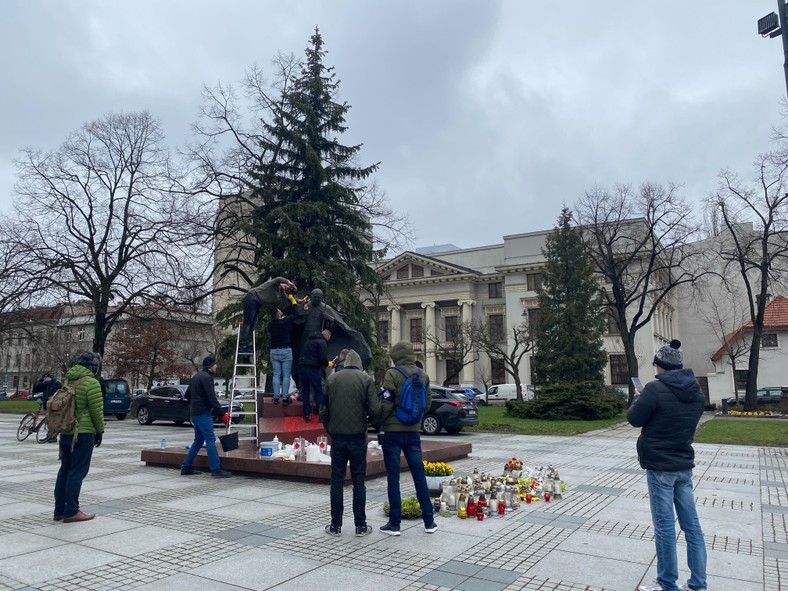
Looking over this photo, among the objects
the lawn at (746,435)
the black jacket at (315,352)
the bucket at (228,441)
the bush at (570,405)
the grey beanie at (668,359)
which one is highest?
the black jacket at (315,352)

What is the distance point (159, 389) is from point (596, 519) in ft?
77.5

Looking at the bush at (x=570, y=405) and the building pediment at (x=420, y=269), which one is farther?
the building pediment at (x=420, y=269)

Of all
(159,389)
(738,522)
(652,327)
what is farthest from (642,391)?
(652,327)

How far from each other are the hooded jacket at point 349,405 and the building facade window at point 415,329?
5721 cm

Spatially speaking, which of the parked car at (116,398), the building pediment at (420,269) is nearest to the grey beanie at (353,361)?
the parked car at (116,398)

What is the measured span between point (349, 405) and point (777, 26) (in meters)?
10.3

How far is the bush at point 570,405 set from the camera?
2836 cm

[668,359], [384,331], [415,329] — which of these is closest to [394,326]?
[384,331]

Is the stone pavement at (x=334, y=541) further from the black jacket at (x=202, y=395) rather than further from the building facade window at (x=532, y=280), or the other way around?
the building facade window at (x=532, y=280)

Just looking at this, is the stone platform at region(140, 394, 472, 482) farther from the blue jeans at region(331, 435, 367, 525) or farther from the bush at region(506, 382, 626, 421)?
the bush at region(506, 382, 626, 421)

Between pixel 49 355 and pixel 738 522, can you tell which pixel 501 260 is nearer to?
pixel 49 355

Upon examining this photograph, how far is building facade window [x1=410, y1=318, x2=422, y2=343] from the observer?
6412 cm

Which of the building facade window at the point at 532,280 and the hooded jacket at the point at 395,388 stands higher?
the building facade window at the point at 532,280

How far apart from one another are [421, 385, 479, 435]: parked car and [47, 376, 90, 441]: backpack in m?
13.9
